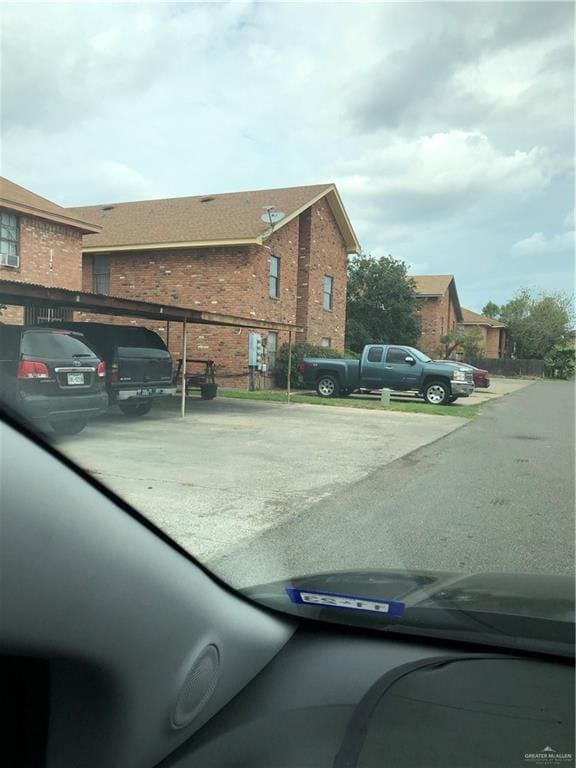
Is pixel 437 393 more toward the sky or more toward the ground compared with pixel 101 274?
more toward the ground

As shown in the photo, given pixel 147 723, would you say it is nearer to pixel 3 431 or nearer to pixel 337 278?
pixel 3 431

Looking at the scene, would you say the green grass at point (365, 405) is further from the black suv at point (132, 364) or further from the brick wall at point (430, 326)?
the brick wall at point (430, 326)

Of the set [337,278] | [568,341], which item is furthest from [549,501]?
[568,341]

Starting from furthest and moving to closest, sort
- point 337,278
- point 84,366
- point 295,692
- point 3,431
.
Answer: point 337,278 → point 84,366 → point 295,692 → point 3,431

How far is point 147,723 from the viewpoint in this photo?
1.49 m

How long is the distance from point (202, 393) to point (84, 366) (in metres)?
11.5

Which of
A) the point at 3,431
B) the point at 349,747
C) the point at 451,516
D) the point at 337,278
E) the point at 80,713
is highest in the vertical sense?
the point at 337,278

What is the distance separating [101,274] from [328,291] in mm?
9578

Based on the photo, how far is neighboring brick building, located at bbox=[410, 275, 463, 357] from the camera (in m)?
36.5

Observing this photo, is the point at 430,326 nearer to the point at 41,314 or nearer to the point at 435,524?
the point at 41,314

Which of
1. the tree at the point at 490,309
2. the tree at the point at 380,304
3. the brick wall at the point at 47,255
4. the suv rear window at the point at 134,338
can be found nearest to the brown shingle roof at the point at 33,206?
the brick wall at the point at 47,255

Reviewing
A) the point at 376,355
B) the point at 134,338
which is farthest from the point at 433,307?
the point at 134,338

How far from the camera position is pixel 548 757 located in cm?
152

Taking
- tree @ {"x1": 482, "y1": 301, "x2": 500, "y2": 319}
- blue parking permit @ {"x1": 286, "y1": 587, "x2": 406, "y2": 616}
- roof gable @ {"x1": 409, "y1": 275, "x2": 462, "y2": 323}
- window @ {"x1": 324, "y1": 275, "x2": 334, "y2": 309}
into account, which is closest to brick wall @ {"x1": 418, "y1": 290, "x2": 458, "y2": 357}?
roof gable @ {"x1": 409, "y1": 275, "x2": 462, "y2": 323}
